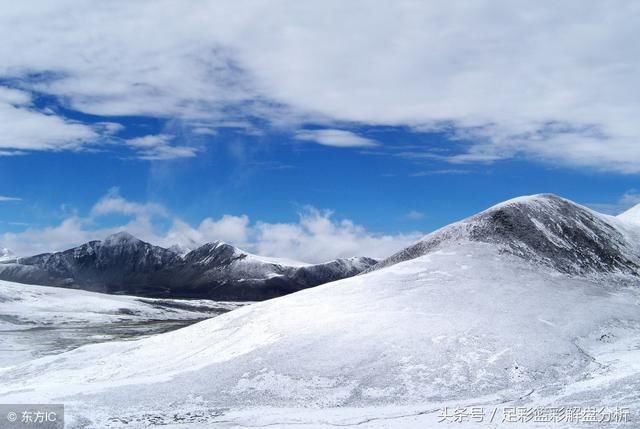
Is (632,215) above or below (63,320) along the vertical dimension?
above

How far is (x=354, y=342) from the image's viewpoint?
3909 cm

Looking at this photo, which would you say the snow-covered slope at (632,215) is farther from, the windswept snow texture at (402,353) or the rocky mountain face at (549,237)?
the windswept snow texture at (402,353)

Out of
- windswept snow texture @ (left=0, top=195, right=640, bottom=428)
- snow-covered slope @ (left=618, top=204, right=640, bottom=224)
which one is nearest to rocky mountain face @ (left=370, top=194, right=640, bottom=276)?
windswept snow texture @ (left=0, top=195, right=640, bottom=428)

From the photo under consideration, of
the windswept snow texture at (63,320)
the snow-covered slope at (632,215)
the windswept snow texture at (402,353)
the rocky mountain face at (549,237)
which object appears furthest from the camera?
the windswept snow texture at (63,320)

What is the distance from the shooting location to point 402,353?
37062 mm

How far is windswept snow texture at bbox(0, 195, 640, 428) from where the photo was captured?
3077cm

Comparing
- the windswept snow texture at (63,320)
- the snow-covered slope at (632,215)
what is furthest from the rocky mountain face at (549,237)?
the windswept snow texture at (63,320)

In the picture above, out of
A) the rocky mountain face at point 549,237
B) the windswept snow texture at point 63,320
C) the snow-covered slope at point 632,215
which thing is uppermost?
the snow-covered slope at point 632,215

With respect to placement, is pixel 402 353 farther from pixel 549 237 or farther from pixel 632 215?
pixel 632 215

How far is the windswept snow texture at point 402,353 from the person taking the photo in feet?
101

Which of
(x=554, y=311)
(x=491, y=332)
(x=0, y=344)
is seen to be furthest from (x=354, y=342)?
(x=0, y=344)

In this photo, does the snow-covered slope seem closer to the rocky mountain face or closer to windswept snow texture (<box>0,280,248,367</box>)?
the rocky mountain face

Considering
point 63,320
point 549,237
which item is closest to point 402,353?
point 549,237

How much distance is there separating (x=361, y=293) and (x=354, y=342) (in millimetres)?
12062
